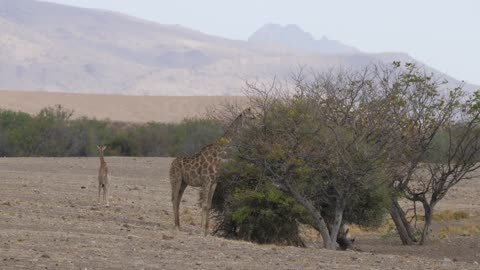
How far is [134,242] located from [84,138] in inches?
1506

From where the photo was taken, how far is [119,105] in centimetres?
10719

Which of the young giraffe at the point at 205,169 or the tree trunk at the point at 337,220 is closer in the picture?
the tree trunk at the point at 337,220

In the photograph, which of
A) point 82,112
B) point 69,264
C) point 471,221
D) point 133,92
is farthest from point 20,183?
point 133,92

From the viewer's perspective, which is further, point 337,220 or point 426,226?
point 426,226

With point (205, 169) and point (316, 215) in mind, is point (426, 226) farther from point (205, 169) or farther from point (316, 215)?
point (205, 169)

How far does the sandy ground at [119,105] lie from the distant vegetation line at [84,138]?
39141 millimetres

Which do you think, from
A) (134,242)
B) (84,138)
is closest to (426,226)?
(134,242)

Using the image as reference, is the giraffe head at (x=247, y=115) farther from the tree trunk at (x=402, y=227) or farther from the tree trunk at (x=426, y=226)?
the tree trunk at (x=426, y=226)

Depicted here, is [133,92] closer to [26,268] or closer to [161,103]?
[161,103]

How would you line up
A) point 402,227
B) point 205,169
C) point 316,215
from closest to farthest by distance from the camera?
point 316,215
point 205,169
point 402,227

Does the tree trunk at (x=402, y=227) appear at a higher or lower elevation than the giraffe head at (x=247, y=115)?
lower

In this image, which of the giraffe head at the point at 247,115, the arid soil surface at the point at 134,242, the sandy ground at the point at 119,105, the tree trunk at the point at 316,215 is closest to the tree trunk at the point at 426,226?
the arid soil surface at the point at 134,242

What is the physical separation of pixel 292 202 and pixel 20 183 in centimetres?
1194

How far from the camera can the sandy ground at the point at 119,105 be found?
99.1 meters
